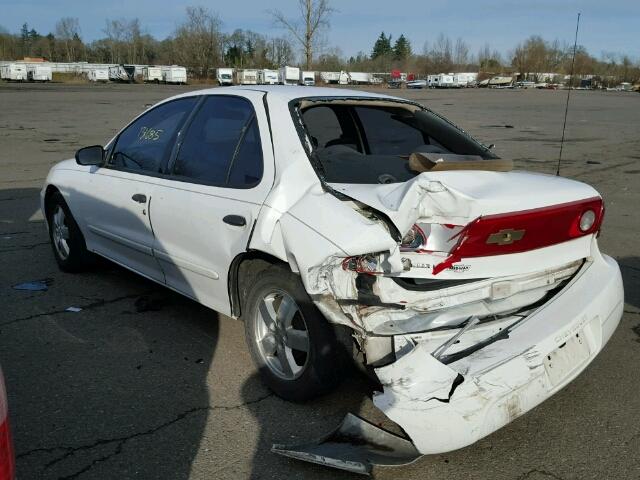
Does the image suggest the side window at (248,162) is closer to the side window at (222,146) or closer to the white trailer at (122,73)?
the side window at (222,146)

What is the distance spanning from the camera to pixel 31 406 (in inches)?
127

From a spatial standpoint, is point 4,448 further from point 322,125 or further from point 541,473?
point 322,125

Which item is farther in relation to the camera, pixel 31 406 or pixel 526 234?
pixel 31 406

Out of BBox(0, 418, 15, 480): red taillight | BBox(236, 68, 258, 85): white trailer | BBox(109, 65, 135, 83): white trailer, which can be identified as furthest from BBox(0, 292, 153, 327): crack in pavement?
BBox(109, 65, 135, 83): white trailer

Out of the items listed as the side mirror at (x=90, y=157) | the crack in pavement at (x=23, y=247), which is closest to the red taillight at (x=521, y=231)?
the side mirror at (x=90, y=157)

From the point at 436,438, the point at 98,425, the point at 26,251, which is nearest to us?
the point at 436,438

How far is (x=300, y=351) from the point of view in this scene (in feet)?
10.7

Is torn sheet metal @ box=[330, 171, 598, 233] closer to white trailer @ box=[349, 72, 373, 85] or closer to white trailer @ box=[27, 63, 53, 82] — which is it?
white trailer @ box=[27, 63, 53, 82]

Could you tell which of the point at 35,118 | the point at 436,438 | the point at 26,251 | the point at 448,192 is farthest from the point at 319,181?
the point at 35,118

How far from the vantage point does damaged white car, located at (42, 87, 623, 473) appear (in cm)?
259

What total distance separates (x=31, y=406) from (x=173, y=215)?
1.37 meters

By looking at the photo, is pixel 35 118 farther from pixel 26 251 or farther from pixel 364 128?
pixel 364 128

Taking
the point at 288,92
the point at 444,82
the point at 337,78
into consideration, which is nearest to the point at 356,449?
the point at 288,92

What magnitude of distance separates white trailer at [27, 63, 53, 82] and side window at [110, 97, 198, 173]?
253 ft
